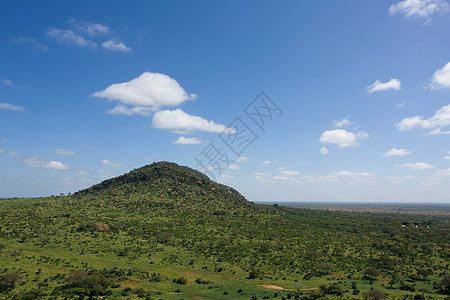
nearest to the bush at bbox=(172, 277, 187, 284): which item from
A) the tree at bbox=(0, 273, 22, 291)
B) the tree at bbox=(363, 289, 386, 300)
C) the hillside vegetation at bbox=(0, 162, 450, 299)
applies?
the hillside vegetation at bbox=(0, 162, 450, 299)

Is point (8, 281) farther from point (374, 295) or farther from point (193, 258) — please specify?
point (374, 295)

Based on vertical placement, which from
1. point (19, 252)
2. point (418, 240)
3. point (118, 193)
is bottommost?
point (418, 240)

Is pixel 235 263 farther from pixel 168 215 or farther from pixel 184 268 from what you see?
pixel 168 215

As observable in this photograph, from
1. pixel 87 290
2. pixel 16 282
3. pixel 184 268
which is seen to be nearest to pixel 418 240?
pixel 184 268

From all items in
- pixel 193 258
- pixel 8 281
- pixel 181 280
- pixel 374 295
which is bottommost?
pixel 193 258

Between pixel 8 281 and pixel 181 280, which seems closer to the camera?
pixel 8 281

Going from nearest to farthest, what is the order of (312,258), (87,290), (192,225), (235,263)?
(87,290) < (235,263) < (312,258) < (192,225)

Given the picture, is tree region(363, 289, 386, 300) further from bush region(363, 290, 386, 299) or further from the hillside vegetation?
the hillside vegetation

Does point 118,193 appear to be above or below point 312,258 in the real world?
above

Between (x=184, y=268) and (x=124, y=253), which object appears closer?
(x=184, y=268)

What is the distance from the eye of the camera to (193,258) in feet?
229

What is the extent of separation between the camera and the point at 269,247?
264 feet

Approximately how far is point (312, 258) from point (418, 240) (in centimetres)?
7441

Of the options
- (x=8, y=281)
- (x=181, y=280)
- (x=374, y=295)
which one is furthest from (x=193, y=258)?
(x=374, y=295)
